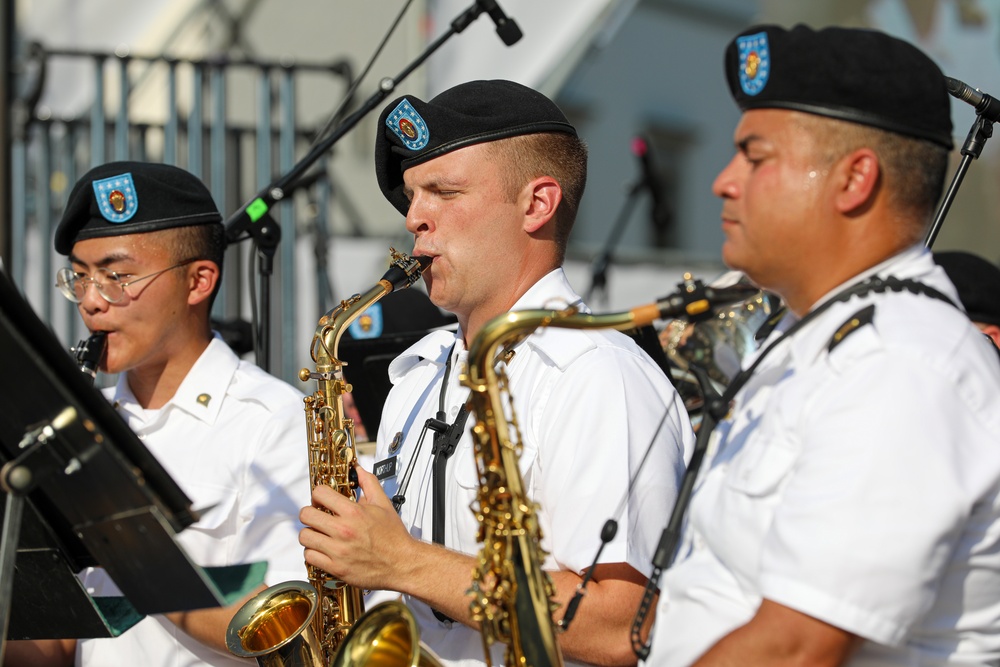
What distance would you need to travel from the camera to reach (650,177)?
7.89m

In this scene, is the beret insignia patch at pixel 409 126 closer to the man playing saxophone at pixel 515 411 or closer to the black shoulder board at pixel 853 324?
the man playing saxophone at pixel 515 411

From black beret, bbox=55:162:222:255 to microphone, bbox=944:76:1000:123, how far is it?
2.70 metres

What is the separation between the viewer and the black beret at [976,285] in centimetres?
475

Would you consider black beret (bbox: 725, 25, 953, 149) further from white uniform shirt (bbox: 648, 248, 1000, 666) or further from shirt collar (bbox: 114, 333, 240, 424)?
shirt collar (bbox: 114, 333, 240, 424)

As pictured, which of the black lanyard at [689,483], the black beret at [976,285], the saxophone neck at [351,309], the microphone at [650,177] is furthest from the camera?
the microphone at [650,177]

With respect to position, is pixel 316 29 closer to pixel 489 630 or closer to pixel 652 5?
pixel 652 5

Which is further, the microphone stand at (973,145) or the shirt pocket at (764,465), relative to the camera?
the microphone stand at (973,145)

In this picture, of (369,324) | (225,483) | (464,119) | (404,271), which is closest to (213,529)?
(225,483)

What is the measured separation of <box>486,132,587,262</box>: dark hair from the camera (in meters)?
3.48

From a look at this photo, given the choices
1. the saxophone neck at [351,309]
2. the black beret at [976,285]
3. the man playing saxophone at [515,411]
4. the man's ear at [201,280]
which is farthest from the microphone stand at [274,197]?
the black beret at [976,285]

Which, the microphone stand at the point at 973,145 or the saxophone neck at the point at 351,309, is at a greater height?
the microphone stand at the point at 973,145

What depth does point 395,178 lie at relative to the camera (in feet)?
12.5

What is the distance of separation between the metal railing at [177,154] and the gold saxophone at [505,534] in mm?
5038

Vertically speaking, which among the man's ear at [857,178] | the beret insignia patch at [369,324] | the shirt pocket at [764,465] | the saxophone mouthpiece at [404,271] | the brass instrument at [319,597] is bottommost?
the brass instrument at [319,597]
